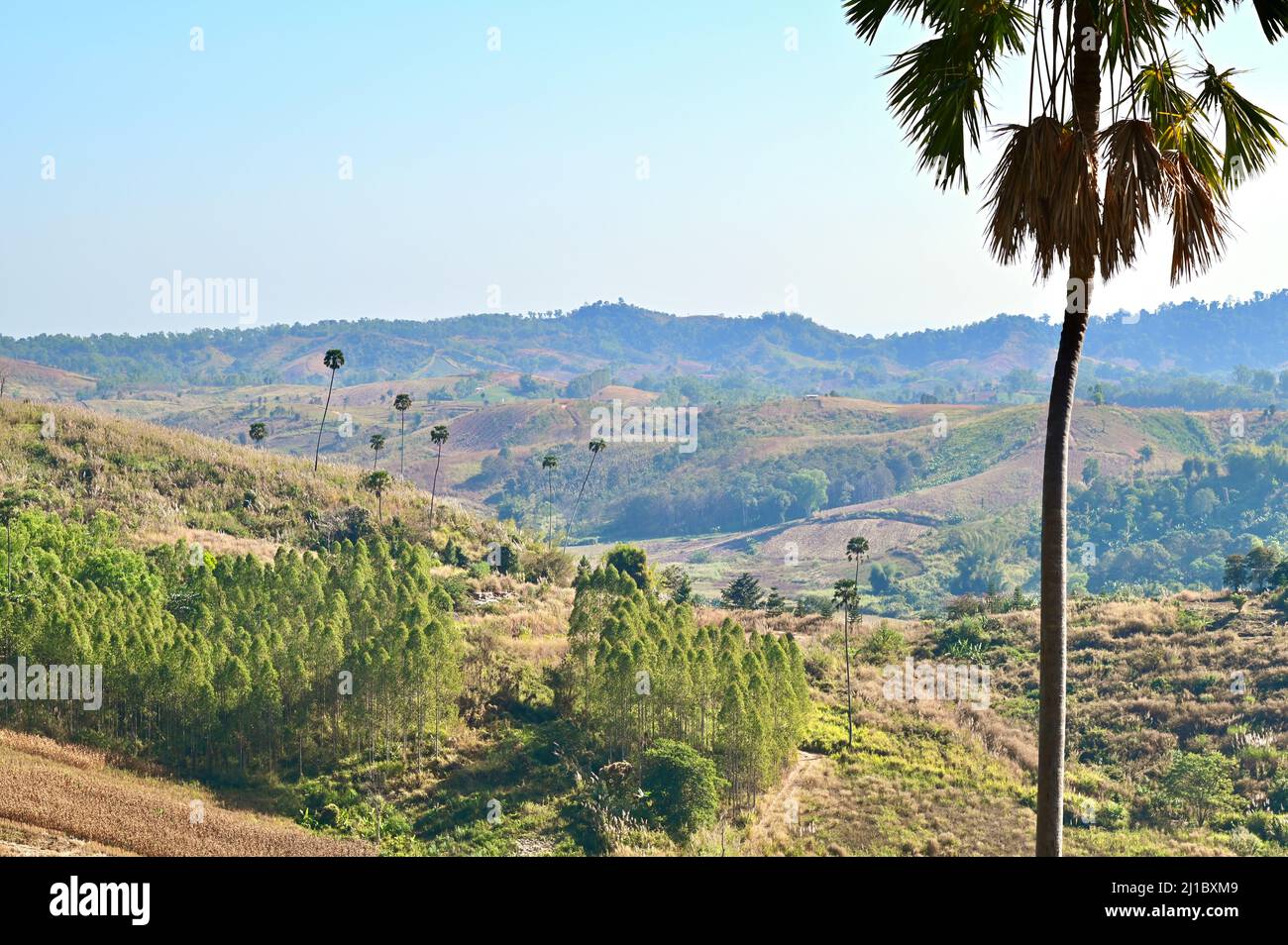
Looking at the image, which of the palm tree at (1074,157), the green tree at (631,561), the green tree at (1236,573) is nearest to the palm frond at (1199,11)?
the palm tree at (1074,157)

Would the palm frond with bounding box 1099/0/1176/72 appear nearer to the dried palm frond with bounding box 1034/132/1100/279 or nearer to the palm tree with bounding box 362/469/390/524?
the dried palm frond with bounding box 1034/132/1100/279

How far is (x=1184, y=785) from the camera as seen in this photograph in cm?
3731

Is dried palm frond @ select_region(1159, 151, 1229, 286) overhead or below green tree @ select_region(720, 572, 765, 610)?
overhead

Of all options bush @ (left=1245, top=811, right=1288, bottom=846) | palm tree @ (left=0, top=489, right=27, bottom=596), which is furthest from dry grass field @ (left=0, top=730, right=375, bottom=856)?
bush @ (left=1245, top=811, right=1288, bottom=846)

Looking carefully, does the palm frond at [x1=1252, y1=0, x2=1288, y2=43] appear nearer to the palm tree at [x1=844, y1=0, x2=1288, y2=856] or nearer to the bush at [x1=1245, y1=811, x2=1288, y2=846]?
the palm tree at [x1=844, y1=0, x2=1288, y2=856]

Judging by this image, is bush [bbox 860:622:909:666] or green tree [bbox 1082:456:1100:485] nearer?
bush [bbox 860:622:909:666]

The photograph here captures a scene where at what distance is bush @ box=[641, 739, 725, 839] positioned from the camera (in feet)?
103

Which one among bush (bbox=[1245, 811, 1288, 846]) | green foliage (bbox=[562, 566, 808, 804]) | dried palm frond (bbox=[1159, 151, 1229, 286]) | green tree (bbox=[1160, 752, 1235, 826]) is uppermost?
dried palm frond (bbox=[1159, 151, 1229, 286])

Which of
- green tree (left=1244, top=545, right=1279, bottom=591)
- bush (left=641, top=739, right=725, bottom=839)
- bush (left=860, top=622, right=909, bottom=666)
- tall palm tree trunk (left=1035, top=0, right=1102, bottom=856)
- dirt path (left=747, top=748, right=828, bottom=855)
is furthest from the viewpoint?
green tree (left=1244, top=545, right=1279, bottom=591)

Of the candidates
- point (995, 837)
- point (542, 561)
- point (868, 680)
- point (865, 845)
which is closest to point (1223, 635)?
point (868, 680)

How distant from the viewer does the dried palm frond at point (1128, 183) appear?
9000 millimetres

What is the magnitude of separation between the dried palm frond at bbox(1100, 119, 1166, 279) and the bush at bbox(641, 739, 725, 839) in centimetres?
2449

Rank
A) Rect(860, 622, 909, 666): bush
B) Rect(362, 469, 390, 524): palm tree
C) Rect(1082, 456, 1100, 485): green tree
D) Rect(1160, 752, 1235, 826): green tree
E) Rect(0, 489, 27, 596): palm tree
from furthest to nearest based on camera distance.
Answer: Rect(1082, 456, 1100, 485): green tree → Rect(362, 469, 390, 524): palm tree → Rect(860, 622, 909, 666): bush → Rect(0, 489, 27, 596): palm tree → Rect(1160, 752, 1235, 826): green tree

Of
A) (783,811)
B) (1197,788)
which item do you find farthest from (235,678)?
(1197,788)
